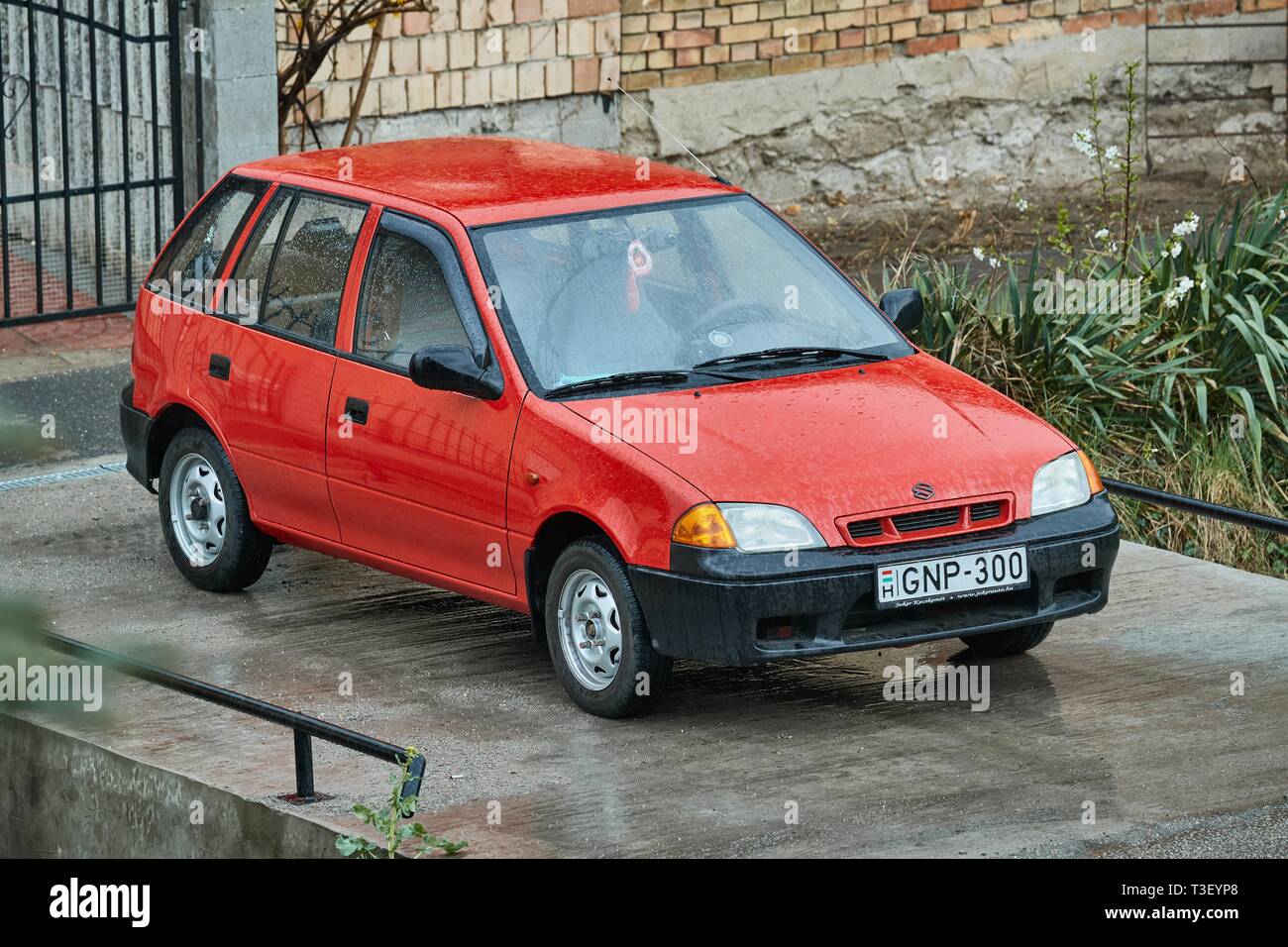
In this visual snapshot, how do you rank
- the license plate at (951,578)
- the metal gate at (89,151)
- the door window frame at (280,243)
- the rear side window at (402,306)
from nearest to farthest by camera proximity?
the license plate at (951,578) < the rear side window at (402,306) < the door window frame at (280,243) < the metal gate at (89,151)

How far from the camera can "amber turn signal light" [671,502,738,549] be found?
255 inches

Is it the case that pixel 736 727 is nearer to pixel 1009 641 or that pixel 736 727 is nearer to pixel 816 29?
pixel 1009 641

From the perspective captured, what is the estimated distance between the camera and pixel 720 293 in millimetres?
7535

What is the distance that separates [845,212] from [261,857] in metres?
11.5

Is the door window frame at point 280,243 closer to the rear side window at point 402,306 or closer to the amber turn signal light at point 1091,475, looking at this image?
the rear side window at point 402,306

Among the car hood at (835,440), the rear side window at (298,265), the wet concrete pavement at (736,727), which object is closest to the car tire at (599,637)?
the wet concrete pavement at (736,727)

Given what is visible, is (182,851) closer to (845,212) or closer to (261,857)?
(261,857)

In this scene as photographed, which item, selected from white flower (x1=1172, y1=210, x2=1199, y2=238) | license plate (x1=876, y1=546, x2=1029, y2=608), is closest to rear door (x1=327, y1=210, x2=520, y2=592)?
license plate (x1=876, y1=546, x2=1029, y2=608)

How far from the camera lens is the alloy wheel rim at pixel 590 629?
684 cm

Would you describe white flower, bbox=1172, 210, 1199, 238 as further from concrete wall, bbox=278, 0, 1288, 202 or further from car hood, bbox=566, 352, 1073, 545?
concrete wall, bbox=278, 0, 1288, 202

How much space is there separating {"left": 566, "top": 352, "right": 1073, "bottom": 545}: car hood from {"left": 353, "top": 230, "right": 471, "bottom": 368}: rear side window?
710 millimetres

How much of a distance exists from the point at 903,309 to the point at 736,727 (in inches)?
73.1

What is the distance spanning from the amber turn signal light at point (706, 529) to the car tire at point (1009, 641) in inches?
53.9
